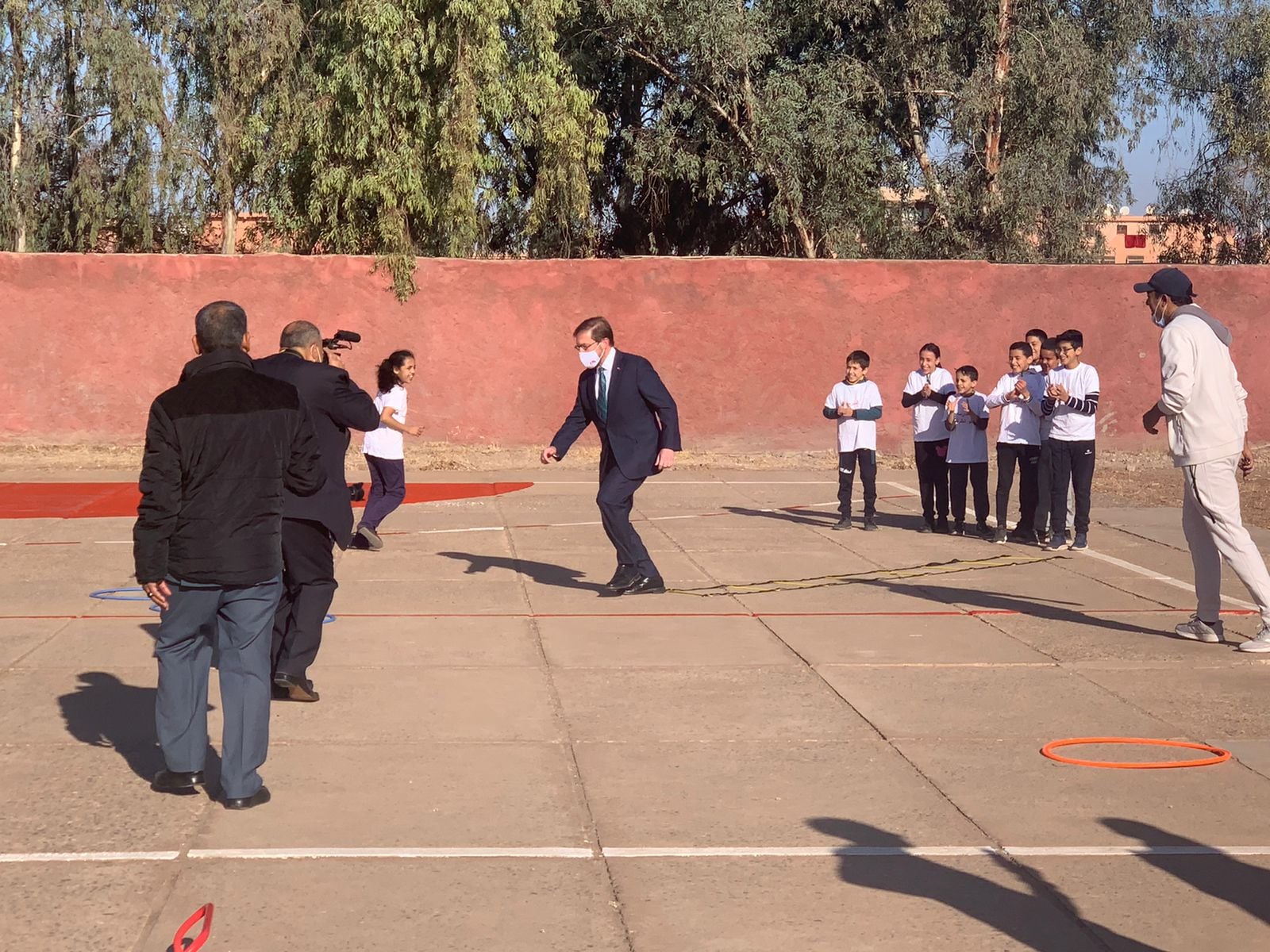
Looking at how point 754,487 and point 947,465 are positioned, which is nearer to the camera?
point 947,465

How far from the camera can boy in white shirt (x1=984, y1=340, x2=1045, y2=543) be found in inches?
511

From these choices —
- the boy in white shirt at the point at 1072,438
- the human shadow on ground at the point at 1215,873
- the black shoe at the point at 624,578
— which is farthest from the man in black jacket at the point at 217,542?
the boy in white shirt at the point at 1072,438

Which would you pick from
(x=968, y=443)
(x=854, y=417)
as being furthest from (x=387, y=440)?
(x=968, y=443)

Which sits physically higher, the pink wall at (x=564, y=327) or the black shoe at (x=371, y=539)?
the pink wall at (x=564, y=327)

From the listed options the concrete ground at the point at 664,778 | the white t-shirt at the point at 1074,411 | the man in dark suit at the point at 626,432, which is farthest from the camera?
the white t-shirt at the point at 1074,411

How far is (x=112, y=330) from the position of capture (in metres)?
18.9

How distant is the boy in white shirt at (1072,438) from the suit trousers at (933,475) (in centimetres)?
114

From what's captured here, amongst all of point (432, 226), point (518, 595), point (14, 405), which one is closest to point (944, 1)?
point (432, 226)

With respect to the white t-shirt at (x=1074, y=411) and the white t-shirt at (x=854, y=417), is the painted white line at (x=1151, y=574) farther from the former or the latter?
the white t-shirt at (x=854, y=417)

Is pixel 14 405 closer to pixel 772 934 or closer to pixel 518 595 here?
pixel 518 595

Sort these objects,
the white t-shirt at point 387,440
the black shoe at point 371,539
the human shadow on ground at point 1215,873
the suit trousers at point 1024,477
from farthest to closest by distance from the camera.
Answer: the suit trousers at point 1024,477 → the white t-shirt at point 387,440 → the black shoe at point 371,539 → the human shadow on ground at point 1215,873

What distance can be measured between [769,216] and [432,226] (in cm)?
630

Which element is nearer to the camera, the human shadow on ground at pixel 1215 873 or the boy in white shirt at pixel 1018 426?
the human shadow on ground at pixel 1215 873

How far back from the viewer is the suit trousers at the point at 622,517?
10.2m
